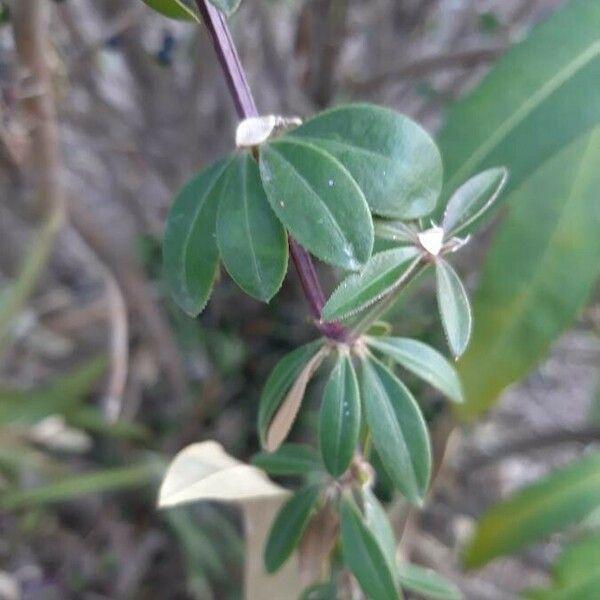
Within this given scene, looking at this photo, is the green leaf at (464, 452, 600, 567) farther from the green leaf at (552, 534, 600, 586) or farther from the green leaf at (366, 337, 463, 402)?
the green leaf at (366, 337, 463, 402)

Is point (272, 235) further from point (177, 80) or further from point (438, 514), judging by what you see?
point (438, 514)

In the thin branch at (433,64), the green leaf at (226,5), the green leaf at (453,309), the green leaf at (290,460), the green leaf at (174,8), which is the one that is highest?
the thin branch at (433,64)

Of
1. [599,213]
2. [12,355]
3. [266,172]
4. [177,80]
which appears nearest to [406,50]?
[177,80]

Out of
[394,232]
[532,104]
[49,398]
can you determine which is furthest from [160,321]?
[394,232]

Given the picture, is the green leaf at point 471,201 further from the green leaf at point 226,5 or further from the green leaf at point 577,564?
the green leaf at point 577,564

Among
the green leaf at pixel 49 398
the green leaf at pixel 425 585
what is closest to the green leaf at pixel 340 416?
the green leaf at pixel 425 585

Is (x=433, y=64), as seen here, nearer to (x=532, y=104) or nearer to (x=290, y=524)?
(x=532, y=104)
